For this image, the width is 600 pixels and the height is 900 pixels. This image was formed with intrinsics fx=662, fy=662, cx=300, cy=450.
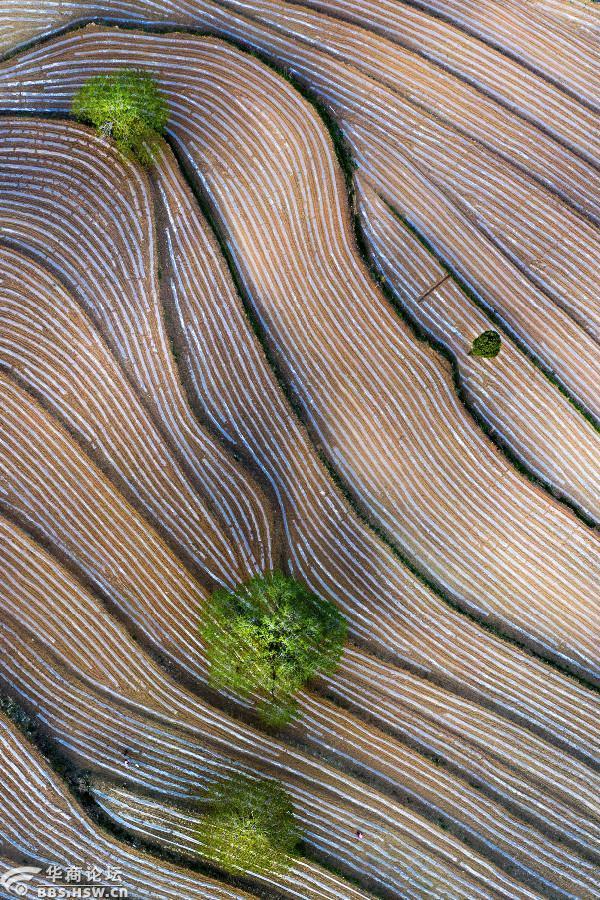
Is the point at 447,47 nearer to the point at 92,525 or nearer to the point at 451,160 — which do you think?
the point at 451,160

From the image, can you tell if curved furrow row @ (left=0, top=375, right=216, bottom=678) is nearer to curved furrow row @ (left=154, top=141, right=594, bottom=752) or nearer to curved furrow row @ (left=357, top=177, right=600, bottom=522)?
curved furrow row @ (left=154, top=141, right=594, bottom=752)

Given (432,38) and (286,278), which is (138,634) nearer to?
(286,278)

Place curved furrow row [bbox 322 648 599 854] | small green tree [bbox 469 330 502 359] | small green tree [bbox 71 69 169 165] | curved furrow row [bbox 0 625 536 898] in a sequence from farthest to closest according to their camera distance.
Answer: small green tree [bbox 469 330 502 359]
small green tree [bbox 71 69 169 165]
curved furrow row [bbox 322 648 599 854]
curved furrow row [bbox 0 625 536 898]

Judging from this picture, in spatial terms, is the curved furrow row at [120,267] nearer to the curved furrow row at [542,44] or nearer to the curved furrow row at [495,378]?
the curved furrow row at [495,378]

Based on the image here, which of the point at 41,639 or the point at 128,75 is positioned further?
the point at 128,75

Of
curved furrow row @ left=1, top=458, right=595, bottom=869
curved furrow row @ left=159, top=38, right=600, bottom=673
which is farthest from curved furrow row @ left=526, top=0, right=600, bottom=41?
curved furrow row @ left=1, top=458, right=595, bottom=869

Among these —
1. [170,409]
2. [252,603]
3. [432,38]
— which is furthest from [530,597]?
[432,38]
